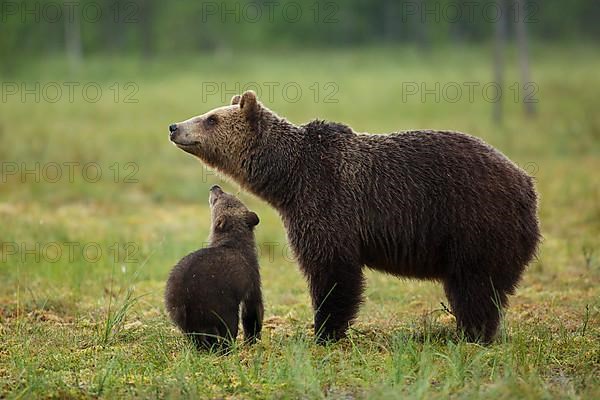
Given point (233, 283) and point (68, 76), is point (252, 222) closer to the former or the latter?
point (233, 283)

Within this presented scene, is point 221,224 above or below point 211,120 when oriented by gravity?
below

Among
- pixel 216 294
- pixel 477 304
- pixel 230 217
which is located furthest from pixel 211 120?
pixel 477 304

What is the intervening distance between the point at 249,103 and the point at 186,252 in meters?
4.55

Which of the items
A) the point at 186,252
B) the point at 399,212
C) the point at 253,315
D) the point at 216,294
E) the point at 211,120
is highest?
the point at 211,120

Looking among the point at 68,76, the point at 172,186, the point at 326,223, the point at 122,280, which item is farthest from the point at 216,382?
the point at 68,76

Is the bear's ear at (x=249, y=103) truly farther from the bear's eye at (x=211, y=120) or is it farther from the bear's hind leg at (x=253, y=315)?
the bear's hind leg at (x=253, y=315)

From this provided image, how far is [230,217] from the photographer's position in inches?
291

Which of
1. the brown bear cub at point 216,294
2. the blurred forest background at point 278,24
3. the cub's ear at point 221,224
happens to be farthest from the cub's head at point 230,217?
the blurred forest background at point 278,24

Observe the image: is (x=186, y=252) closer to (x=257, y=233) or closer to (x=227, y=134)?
(x=257, y=233)

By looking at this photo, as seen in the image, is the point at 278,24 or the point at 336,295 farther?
the point at 278,24

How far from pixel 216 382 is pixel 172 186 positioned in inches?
481

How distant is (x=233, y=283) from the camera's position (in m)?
6.82

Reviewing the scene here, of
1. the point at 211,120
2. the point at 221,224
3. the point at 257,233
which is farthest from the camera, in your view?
the point at 257,233

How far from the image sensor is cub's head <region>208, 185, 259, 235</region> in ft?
24.1
